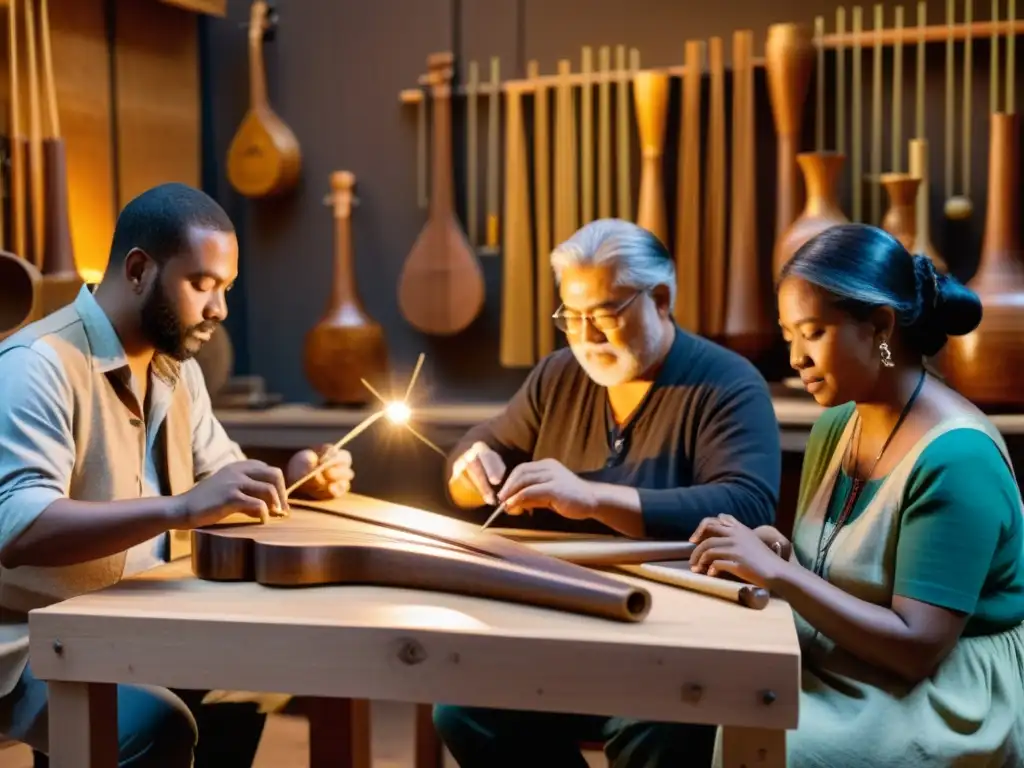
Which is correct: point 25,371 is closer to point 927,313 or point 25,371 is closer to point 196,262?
point 196,262

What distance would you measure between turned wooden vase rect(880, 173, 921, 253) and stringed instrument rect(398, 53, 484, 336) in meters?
1.28

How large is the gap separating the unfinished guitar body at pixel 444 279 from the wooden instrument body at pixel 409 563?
69.8 inches

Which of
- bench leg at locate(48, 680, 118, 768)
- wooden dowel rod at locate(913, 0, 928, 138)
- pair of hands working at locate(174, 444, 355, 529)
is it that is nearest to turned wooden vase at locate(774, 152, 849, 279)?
wooden dowel rod at locate(913, 0, 928, 138)

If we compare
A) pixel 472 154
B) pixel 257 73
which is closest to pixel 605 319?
pixel 472 154

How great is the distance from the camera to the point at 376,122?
3.92m

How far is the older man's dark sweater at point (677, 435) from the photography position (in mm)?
2127

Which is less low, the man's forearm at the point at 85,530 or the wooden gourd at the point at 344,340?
the wooden gourd at the point at 344,340

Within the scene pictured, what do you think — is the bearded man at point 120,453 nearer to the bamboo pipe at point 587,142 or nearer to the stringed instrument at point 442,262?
the stringed instrument at point 442,262

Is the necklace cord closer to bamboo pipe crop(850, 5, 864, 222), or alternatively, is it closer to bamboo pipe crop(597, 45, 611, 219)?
bamboo pipe crop(850, 5, 864, 222)

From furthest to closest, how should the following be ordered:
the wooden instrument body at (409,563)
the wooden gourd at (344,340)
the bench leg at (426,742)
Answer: the wooden gourd at (344,340) → the bench leg at (426,742) → the wooden instrument body at (409,563)

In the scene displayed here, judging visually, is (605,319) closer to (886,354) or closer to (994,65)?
(886,354)

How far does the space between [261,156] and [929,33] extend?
2.14 metres

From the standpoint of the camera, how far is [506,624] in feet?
4.95

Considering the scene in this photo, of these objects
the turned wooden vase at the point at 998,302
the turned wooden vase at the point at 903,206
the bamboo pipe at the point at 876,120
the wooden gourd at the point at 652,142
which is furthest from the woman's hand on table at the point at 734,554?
the bamboo pipe at the point at 876,120
